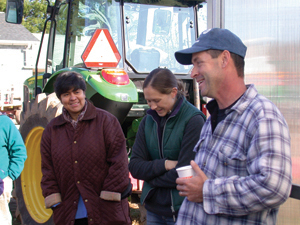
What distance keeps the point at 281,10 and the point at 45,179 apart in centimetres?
190

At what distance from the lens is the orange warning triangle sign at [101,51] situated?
368 centimetres

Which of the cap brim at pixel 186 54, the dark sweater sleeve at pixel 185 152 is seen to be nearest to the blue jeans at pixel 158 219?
the dark sweater sleeve at pixel 185 152

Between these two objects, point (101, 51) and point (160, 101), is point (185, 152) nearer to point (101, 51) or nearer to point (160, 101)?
point (160, 101)

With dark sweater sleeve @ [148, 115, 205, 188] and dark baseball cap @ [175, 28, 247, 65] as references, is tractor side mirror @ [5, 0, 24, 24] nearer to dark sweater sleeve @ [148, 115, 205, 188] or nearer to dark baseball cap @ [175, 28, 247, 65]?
dark sweater sleeve @ [148, 115, 205, 188]

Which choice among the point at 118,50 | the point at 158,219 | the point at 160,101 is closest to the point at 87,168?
the point at 158,219

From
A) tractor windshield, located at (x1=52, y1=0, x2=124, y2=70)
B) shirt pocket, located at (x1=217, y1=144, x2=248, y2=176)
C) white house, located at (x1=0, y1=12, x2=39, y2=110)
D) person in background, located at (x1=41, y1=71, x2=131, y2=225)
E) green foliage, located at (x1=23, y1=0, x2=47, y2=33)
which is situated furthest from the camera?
green foliage, located at (x1=23, y1=0, x2=47, y2=33)

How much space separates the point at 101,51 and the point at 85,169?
63.5 inches

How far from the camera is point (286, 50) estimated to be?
1.77 meters

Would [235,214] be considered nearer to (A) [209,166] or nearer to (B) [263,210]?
(B) [263,210]

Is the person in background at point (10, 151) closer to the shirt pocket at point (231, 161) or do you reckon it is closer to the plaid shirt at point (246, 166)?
the plaid shirt at point (246, 166)

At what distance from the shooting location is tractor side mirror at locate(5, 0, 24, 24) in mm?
4125

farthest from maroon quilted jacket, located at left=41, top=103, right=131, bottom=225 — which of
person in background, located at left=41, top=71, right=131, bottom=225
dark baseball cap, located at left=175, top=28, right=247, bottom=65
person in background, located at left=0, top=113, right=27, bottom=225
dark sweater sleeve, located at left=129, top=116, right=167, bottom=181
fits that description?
dark baseball cap, located at left=175, top=28, right=247, bottom=65

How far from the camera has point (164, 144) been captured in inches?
88.5

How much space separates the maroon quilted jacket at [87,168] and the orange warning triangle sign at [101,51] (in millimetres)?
1243
